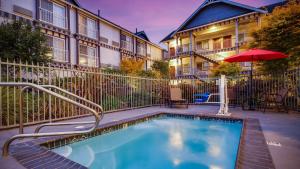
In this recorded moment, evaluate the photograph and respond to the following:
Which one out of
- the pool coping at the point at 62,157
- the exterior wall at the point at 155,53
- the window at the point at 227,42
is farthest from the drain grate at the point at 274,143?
the exterior wall at the point at 155,53

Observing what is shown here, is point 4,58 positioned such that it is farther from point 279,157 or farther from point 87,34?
point 279,157

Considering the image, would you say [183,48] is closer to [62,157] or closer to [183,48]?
[183,48]

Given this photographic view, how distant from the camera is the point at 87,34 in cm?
1711

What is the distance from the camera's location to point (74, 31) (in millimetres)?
15695

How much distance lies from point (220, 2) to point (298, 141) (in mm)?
21308

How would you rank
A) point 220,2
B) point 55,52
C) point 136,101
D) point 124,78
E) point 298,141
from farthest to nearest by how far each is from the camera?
point 220,2, point 55,52, point 136,101, point 124,78, point 298,141

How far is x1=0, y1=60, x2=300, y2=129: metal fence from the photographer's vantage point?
4586 mm

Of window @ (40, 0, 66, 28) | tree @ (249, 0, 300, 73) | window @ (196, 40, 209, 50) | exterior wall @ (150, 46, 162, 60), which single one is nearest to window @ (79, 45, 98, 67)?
window @ (40, 0, 66, 28)

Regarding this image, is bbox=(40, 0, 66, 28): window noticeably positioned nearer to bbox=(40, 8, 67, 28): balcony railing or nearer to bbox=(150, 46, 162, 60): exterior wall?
bbox=(40, 8, 67, 28): balcony railing

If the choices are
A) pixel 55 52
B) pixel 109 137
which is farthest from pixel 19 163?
pixel 55 52

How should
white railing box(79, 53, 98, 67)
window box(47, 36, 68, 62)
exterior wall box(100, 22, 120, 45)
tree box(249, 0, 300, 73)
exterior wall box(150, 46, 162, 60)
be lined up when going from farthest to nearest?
1. exterior wall box(150, 46, 162, 60)
2. exterior wall box(100, 22, 120, 45)
3. white railing box(79, 53, 98, 67)
4. window box(47, 36, 68, 62)
5. tree box(249, 0, 300, 73)

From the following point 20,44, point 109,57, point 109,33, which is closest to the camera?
point 20,44

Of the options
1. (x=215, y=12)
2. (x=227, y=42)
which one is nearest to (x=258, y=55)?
(x=227, y=42)

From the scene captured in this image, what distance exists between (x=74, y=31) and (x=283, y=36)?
15.8 m
